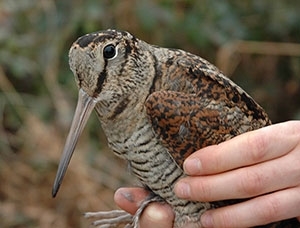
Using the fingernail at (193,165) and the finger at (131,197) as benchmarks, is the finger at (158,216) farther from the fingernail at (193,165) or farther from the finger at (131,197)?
the fingernail at (193,165)

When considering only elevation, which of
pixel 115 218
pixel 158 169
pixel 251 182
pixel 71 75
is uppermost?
pixel 251 182

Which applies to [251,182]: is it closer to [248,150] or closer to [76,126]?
[248,150]

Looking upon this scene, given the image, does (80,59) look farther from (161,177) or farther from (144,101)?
(161,177)

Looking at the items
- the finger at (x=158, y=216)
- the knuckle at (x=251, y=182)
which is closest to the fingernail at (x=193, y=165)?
the knuckle at (x=251, y=182)

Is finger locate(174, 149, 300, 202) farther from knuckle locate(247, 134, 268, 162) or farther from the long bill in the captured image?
the long bill

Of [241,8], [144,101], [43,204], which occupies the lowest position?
[43,204]

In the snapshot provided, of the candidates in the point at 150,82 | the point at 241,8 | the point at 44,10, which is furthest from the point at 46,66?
the point at 150,82

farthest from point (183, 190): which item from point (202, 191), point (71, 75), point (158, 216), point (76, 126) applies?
point (71, 75)

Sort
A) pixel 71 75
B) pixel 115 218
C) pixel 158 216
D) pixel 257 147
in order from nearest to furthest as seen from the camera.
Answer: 1. pixel 257 147
2. pixel 158 216
3. pixel 115 218
4. pixel 71 75
